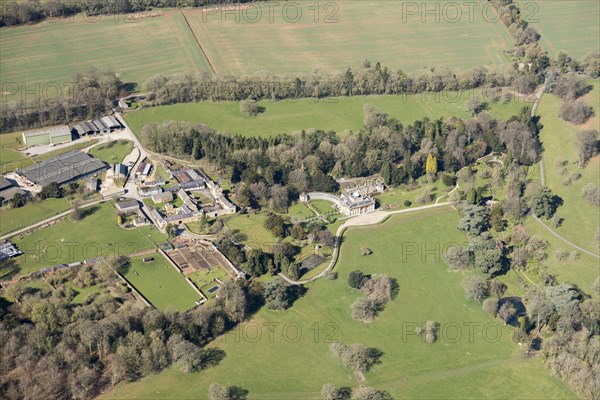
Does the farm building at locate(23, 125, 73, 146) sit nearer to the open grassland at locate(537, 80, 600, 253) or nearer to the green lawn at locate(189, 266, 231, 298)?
the green lawn at locate(189, 266, 231, 298)

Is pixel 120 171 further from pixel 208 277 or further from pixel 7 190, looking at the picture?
pixel 208 277

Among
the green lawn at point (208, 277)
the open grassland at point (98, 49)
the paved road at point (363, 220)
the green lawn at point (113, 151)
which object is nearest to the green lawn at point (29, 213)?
the green lawn at point (113, 151)

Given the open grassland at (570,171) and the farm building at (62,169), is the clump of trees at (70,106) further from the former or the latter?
the open grassland at (570,171)

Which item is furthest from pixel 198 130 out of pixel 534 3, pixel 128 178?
pixel 534 3

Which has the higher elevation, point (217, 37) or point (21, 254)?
point (217, 37)

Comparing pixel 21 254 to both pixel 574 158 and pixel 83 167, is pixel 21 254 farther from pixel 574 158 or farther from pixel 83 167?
pixel 574 158

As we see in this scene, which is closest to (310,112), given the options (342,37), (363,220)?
(363,220)
